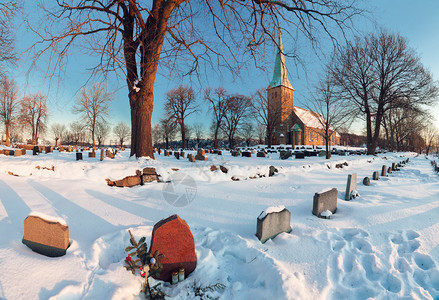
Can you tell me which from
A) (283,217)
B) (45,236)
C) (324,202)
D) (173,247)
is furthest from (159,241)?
(324,202)

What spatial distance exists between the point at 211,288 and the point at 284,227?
4.88ft

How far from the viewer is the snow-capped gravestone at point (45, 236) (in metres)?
Answer: 1.95

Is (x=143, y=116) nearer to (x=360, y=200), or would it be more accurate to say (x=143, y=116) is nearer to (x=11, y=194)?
(x=11, y=194)

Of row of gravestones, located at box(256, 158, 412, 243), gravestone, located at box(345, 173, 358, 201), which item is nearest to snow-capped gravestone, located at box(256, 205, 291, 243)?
row of gravestones, located at box(256, 158, 412, 243)

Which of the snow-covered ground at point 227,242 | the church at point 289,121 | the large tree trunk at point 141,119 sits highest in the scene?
the church at point 289,121

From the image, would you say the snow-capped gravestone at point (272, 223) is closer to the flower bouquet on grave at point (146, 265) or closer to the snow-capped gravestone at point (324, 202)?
the snow-capped gravestone at point (324, 202)

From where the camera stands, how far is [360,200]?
14.0ft

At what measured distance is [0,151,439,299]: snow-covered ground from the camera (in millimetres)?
1711

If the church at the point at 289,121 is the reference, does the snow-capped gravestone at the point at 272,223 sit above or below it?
below

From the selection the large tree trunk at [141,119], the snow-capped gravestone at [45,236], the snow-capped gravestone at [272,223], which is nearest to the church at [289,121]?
the large tree trunk at [141,119]

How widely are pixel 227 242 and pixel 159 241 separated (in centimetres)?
95

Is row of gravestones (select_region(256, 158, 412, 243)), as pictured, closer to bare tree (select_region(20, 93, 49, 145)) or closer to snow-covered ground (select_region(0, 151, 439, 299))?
snow-covered ground (select_region(0, 151, 439, 299))

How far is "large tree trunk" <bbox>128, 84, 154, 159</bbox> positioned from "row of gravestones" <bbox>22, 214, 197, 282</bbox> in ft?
15.5

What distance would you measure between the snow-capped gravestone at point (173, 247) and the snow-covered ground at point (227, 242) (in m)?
0.16
